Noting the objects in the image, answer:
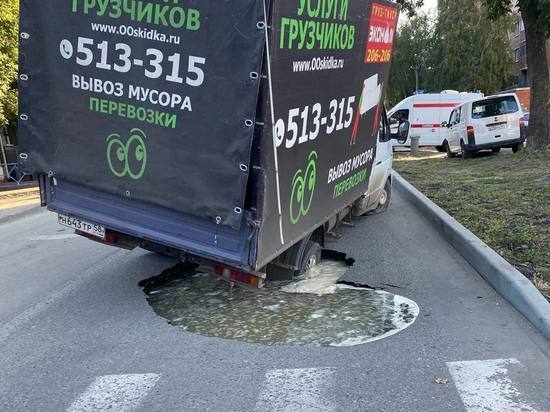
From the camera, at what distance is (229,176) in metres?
4.22

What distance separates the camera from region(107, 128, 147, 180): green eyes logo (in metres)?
4.54

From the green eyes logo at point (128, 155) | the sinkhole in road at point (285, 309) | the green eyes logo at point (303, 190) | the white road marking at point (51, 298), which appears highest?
the green eyes logo at point (128, 155)

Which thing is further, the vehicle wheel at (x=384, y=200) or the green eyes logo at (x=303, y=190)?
the vehicle wheel at (x=384, y=200)

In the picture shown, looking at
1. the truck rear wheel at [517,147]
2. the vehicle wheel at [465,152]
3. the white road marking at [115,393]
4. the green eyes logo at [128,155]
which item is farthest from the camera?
the vehicle wheel at [465,152]

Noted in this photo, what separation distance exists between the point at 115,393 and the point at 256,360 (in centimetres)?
103

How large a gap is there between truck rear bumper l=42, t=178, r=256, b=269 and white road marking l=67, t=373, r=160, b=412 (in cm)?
106

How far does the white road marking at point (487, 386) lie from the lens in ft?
11.3

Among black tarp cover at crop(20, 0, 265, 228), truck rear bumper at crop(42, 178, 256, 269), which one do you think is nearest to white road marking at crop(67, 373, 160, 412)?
truck rear bumper at crop(42, 178, 256, 269)

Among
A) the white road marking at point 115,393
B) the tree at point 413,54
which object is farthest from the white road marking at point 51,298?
the tree at point 413,54

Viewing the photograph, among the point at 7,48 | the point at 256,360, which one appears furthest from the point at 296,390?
the point at 7,48

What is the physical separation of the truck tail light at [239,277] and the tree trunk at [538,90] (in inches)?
586

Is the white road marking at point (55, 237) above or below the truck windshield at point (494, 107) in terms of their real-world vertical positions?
below

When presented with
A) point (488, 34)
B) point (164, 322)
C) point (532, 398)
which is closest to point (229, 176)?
point (164, 322)

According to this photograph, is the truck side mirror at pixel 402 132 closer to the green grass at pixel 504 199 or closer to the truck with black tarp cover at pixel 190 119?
the green grass at pixel 504 199
